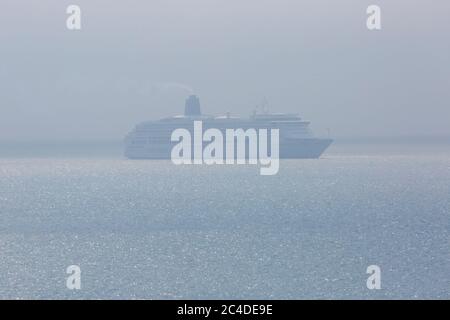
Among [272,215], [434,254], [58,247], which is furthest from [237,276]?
[272,215]

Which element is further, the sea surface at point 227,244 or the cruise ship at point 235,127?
the cruise ship at point 235,127

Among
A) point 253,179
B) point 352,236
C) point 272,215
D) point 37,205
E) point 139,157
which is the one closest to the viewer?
point 352,236

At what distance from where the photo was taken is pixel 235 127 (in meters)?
120

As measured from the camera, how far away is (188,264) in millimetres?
33312

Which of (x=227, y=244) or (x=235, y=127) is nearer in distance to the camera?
(x=227, y=244)

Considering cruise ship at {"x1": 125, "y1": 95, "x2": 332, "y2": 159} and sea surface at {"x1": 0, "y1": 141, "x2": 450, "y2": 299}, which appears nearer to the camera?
sea surface at {"x1": 0, "y1": 141, "x2": 450, "y2": 299}

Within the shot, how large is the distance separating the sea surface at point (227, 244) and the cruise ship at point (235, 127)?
42956mm

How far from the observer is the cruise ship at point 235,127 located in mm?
117500

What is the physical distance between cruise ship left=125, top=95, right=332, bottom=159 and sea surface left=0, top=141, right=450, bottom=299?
1691 inches

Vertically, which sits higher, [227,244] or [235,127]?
[235,127]

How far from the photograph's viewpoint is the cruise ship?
118 meters

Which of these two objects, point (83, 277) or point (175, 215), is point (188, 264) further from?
point (175, 215)

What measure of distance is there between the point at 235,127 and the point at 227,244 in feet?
266

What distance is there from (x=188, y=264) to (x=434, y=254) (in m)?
8.48
